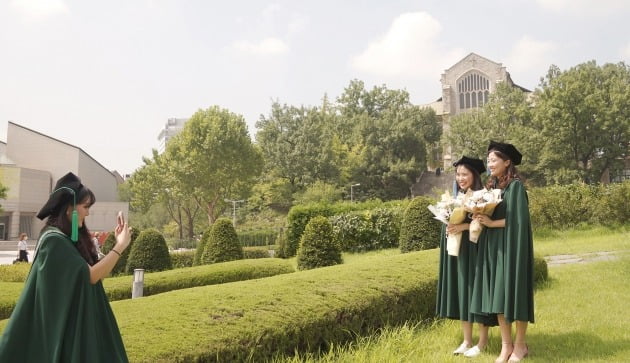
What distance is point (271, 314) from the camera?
4.93 meters

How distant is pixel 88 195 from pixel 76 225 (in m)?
0.28

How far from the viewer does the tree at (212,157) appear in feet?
139

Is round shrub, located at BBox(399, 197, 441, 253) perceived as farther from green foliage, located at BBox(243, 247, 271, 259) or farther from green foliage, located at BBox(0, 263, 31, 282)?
green foliage, located at BBox(0, 263, 31, 282)

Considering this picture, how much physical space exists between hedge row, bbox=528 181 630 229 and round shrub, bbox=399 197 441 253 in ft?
20.5

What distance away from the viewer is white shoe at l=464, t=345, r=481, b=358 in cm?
524

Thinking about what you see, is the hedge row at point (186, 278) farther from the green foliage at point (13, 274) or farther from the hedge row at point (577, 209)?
the hedge row at point (577, 209)

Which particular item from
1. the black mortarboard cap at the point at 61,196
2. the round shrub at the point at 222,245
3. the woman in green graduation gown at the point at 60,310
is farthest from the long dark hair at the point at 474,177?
the round shrub at the point at 222,245

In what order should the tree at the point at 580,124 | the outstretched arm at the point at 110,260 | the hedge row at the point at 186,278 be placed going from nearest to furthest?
1. the outstretched arm at the point at 110,260
2. the hedge row at the point at 186,278
3. the tree at the point at 580,124

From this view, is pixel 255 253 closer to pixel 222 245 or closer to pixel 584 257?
pixel 222 245

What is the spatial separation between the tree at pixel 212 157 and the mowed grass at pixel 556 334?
35604mm

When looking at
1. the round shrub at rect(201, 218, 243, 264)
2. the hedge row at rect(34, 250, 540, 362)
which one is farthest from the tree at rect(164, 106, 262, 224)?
the hedge row at rect(34, 250, 540, 362)

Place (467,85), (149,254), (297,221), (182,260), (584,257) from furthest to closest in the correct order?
(467,85) → (297,221) → (182,260) → (149,254) → (584,257)

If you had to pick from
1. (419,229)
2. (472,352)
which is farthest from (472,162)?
(419,229)

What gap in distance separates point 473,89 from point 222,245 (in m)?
58.6
